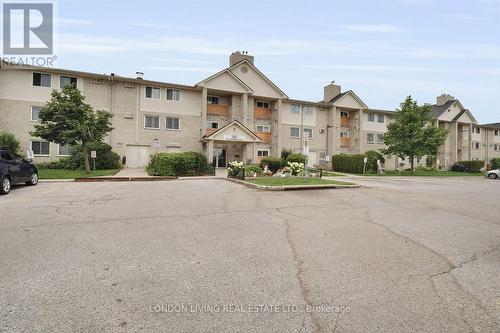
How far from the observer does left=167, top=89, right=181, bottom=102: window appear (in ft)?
100

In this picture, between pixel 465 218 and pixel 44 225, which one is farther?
pixel 465 218

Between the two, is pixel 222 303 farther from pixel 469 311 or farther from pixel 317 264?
pixel 469 311

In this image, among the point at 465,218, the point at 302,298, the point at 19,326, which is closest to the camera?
the point at 19,326

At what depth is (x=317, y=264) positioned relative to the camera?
445 cm

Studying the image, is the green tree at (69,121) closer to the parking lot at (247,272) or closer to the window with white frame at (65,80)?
the window with white frame at (65,80)

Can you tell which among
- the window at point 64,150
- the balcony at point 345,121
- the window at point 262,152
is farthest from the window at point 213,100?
the balcony at point 345,121

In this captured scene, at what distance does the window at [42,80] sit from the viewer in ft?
86.3

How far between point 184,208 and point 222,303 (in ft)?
19.4

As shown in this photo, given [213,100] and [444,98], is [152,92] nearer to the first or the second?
[213,100]

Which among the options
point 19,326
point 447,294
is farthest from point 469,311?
point 19,326

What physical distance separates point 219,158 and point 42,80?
17.7 meters

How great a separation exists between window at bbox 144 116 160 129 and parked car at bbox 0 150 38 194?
49.9 ft

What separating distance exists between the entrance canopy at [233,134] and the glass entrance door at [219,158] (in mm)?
3583

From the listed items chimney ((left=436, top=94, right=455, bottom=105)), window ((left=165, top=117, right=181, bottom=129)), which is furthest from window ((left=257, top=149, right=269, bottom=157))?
chimney ((left=436, top=94, right=455, bottom=105))
